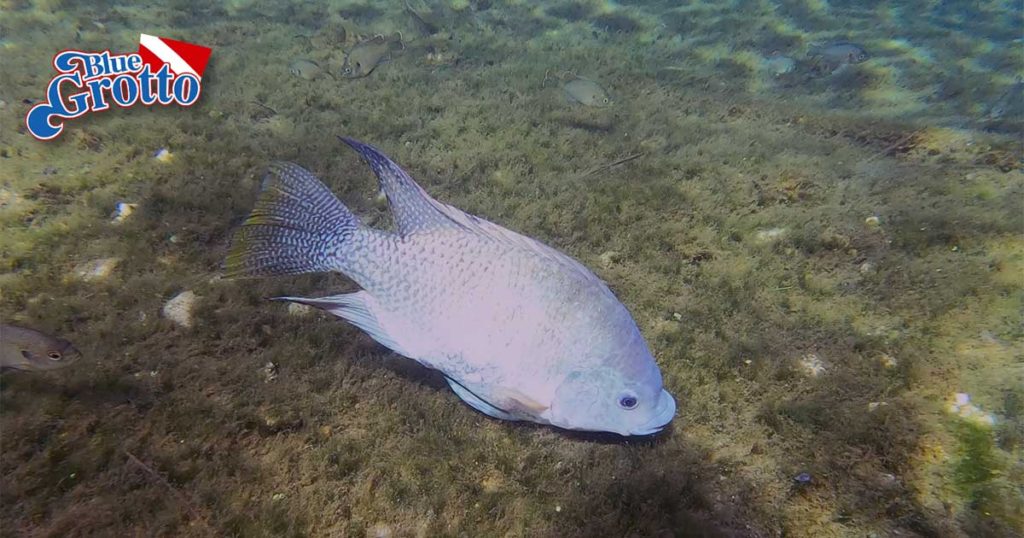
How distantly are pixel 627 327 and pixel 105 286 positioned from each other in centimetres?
327

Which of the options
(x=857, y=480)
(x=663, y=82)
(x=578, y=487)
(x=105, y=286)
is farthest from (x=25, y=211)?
(x=663, y=82)

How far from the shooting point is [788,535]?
2029 mm

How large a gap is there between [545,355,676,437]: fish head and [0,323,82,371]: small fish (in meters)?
2.50

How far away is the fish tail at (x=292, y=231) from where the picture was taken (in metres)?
2.25

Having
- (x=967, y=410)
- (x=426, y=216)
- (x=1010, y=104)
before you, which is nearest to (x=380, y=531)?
(x=426, y=216)

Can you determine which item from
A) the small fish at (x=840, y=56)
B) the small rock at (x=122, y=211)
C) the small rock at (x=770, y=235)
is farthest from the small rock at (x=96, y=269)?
the small fish at (x=840, y=56)

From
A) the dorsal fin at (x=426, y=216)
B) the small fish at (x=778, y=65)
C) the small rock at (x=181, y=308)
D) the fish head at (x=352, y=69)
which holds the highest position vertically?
the dorsal fin at (x=426, y=216)

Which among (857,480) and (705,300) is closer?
(857,480)

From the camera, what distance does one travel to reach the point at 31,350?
7.60 ft

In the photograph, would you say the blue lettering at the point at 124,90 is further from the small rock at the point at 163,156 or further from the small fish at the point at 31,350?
the small fish at the point at 31,350

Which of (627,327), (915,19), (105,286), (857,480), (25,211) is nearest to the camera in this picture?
(627,327)

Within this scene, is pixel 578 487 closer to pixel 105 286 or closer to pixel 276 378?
pixel 276 378

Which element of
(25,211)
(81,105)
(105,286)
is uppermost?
(81,105)

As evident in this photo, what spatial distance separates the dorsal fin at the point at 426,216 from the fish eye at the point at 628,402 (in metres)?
0.45
